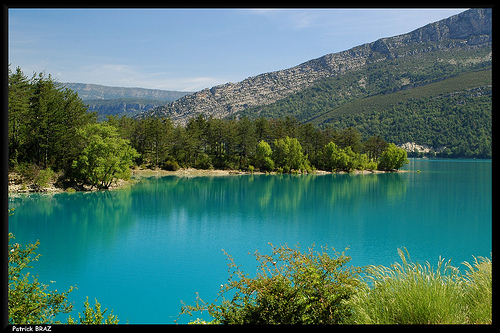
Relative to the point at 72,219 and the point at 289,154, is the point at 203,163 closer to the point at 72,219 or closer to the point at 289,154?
the point at 289,154

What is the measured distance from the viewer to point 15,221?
74.7ft

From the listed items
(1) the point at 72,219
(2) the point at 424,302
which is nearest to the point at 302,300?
(2) the point at 424,302

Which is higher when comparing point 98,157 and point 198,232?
point 98,157

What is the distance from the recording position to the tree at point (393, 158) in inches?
2662

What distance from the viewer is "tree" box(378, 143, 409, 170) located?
67.6 metres

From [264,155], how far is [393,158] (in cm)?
2498

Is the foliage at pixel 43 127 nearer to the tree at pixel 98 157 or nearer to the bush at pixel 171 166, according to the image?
the tree at pixel 98 157

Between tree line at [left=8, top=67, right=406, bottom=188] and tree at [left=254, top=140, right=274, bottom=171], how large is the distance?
0.53 ft

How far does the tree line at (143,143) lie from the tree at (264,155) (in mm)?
161

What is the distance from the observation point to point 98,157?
1356 inches

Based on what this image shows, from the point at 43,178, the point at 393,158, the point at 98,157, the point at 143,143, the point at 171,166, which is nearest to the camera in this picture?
the point at 43,178

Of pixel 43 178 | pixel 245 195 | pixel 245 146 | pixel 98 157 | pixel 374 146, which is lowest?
pixel 245 195
